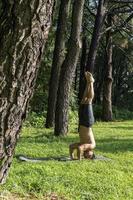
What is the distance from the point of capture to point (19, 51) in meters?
5.02

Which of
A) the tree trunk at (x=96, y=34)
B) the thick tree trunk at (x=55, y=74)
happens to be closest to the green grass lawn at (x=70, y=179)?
the tree trunk at (x=96, y=34)

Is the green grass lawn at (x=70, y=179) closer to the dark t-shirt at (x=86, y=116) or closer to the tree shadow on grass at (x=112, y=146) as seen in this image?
the dark t-shirt at (x=86, y=116)

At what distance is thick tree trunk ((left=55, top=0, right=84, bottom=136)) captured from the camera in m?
18.5

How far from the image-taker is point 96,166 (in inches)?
462

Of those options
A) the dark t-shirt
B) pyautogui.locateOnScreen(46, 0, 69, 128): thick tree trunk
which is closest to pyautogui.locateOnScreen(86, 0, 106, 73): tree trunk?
pyautogui.locateOnScreen(46, 0, 69, 128): thick tree trunk

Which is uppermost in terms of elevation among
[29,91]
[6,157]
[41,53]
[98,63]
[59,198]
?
[98,63]

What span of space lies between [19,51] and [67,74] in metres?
13.9

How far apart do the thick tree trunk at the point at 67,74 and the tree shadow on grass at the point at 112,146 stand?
4.61ft

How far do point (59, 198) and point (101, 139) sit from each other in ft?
32.9

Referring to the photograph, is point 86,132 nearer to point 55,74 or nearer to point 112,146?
point 112,146

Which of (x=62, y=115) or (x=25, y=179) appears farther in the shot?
(x=62, y=115)

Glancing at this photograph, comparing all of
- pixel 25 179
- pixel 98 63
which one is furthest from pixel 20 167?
pixel 98 63

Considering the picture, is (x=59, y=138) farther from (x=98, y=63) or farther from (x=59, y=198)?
(x=98, y=63)

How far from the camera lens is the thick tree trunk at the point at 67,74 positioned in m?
18.5
